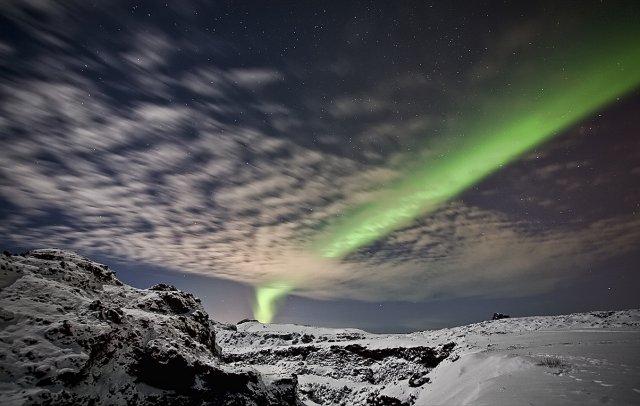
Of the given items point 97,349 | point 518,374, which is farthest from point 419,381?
point 97,349

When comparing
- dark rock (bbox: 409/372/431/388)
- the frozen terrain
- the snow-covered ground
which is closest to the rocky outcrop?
the frozen terrain

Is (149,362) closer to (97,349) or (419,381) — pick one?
(97,349)

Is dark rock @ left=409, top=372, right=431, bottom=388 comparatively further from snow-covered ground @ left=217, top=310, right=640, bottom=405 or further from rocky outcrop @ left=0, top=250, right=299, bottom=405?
rocky outcrop @ left=0, top=250, right=299, bottom=405

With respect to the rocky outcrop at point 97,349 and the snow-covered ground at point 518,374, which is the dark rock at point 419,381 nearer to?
the snow-covered ground at point 518,374

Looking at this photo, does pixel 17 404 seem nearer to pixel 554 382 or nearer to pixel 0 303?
pixel 0 303

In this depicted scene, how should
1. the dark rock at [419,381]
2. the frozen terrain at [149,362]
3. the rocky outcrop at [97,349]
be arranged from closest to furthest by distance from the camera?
the frozen terrain at [149,362] < the rocky outcrop at [97,349] < the dark rock at [419,381]

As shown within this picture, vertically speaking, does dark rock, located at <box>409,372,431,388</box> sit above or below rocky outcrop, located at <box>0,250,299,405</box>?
below

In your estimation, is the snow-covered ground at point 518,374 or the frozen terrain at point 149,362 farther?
the frozen terrain at point 149,362

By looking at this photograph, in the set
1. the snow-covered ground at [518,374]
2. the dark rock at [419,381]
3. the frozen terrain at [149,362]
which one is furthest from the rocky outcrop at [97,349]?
the snow-covered ground at [518,374]

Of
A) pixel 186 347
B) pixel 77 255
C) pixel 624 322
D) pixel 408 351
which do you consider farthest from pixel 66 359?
pixel 624 322

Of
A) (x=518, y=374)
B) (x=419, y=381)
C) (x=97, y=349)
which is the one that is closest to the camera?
(x=518, y=374)

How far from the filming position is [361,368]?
31.8 meters

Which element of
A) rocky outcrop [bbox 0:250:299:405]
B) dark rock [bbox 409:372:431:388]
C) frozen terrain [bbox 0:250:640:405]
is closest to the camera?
frozen terrain [bbox 0:250:640:405]

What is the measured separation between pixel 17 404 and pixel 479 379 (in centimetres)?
1426
